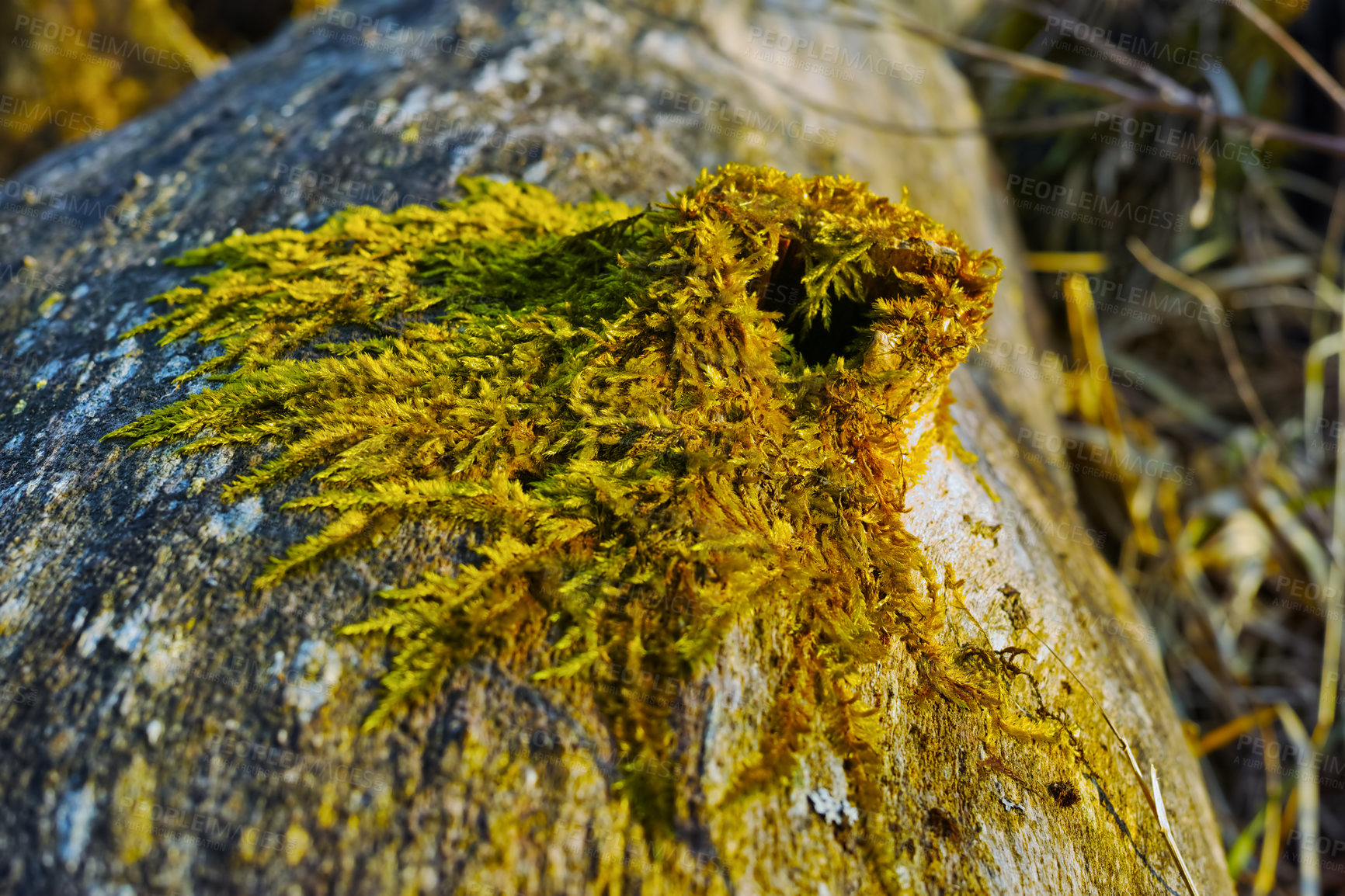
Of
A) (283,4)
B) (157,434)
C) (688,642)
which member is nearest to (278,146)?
(157,434)

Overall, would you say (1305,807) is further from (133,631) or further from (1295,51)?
(133,631)

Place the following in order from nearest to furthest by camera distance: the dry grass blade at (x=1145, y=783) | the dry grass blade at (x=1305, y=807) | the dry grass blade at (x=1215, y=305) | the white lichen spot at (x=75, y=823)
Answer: the white lichen spot at (x=75, y=823), the dry grass blade at (x=1145, y=783), the dry grass blade at (x=1305, y=807), the dry grass blade at (x=1215, y=305)

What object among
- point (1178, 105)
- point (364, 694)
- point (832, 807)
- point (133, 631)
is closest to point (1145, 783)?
point (832, 807)

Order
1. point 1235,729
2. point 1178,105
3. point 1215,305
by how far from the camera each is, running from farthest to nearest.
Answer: point 1215,305
point 1235,729
point 1178,105

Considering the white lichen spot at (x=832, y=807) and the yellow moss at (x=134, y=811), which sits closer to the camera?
the yellow moss at (x=134, y=811)

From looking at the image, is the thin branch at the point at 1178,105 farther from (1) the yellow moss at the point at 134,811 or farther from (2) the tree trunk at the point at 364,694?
(1) the yellow moss at the point at 134,811

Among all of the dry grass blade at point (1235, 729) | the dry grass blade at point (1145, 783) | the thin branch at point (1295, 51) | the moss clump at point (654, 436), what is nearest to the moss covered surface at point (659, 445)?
the moss clump at point (654, 436)

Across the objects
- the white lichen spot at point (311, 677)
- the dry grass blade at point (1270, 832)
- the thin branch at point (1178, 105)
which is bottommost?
the dry grass blade at point (1270, 832)

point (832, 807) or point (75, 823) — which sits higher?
point (75, 823)
